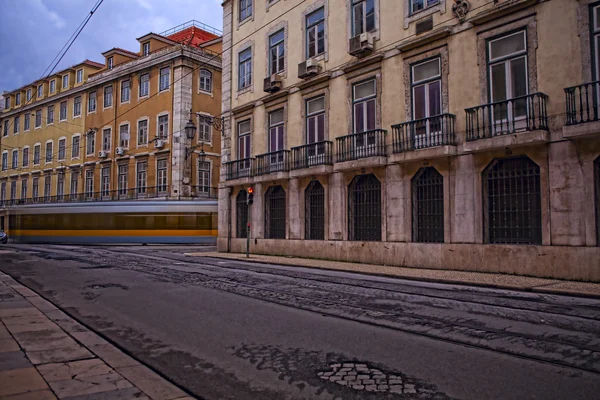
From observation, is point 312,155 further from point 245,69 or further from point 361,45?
point 245,69

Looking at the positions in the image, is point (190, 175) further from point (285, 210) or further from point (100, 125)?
point (285, 210)

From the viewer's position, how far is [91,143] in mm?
43344

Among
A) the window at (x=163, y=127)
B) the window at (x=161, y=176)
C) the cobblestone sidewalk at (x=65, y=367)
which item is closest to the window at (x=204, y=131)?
the window at (x=163, y=127)

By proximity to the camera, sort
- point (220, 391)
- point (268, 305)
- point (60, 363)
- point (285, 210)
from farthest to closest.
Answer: point (285, 210) < point (268, 305) < point (60, 363) < point (220, 391)

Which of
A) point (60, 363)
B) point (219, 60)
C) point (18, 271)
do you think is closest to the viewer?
point (60, 363)

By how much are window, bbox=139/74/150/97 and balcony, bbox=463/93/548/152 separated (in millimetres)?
29722

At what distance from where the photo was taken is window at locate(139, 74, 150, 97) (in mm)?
38562

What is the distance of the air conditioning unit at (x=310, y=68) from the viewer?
67.2ft

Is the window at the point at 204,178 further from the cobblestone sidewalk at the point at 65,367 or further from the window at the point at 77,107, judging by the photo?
the cobblestone sidewalk at the point at 65,367

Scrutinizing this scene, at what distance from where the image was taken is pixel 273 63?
928 inches

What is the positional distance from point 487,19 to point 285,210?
37.6 ft

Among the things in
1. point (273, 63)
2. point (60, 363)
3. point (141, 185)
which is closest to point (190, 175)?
point (141, 185)

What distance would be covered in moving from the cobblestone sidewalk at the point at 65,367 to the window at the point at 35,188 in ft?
156

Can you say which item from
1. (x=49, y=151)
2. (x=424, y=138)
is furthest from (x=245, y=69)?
(x=49, y=151)
